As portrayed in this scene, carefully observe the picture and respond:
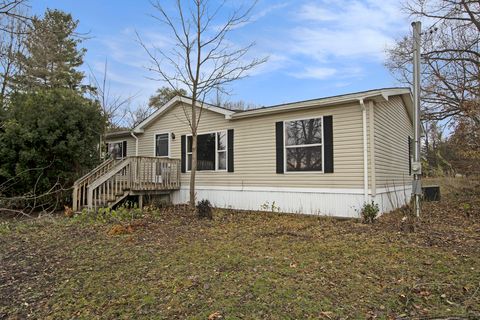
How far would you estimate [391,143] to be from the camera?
10141 millimetres

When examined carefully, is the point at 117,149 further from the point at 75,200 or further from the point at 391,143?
the point at 391,143

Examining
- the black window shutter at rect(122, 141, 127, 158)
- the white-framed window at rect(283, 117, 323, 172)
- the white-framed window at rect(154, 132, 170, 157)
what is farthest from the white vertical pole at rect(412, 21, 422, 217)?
the black window shutter at rect(122, 141, 127, 158)

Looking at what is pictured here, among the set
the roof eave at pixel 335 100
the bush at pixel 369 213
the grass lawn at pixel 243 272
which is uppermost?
the roof eave at pixel 335 100

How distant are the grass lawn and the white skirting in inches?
40.7

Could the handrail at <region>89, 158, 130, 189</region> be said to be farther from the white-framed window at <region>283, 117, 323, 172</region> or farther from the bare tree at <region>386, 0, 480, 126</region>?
the bare tree at <region>386, 0, 480, 126</region>

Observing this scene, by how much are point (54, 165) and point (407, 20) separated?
14.1m

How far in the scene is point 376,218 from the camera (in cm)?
826

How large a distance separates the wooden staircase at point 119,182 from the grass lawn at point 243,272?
222 centimetres

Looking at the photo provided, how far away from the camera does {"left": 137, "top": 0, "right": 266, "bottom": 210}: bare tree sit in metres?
9.94

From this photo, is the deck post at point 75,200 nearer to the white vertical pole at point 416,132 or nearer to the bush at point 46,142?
the bush at point 46,142

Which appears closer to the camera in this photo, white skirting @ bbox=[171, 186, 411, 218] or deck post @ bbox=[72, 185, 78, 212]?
white skirting @ bbox=[171, 186, 411, 218]

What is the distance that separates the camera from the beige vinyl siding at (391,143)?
878cm

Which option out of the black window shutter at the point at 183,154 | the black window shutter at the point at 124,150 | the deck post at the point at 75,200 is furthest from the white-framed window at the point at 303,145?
the black window shutter at the point at 124,150

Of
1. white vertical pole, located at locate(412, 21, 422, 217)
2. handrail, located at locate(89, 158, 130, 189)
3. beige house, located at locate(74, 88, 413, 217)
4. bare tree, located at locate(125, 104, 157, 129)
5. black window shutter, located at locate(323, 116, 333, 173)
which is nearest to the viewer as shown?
white vertical pole, located at locate(412, 21, 422, 217)
